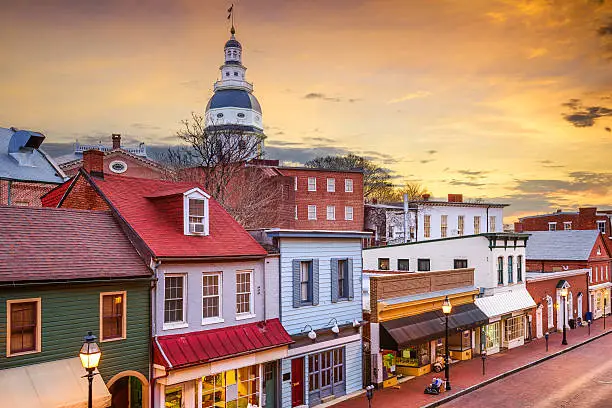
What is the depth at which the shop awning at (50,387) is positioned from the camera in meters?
14.1

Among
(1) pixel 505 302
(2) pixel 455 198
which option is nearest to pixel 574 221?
(2) pixel 455 198

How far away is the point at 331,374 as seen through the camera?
24266 millimetres

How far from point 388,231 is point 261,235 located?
46.1 metres

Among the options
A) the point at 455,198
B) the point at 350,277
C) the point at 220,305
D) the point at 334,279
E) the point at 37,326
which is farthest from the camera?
the point at 455,198

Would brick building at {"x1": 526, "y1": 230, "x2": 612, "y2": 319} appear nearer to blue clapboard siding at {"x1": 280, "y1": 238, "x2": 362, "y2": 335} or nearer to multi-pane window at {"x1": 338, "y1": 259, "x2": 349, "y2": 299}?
blue clapboard siding at {"x1": 280, "y1": 238, "x2": 362, "y2": 335}

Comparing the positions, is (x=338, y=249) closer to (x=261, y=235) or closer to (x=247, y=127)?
(x=261, y=235)

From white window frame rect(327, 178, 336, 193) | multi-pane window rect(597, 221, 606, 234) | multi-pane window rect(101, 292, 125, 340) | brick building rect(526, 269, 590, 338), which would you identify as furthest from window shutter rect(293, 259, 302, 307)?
multi-pane window rect(597, 221, 606, 234)

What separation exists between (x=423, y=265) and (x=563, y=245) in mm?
24380

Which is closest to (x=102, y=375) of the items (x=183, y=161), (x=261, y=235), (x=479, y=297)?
(x=261, y=235)

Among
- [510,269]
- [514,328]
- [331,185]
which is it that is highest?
[331,185]

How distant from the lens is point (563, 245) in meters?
56.1

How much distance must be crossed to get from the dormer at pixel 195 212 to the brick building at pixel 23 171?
24.9m

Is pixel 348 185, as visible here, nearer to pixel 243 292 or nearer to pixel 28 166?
pixel 28 166

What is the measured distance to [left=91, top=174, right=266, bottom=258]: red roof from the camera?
18.7 meters
